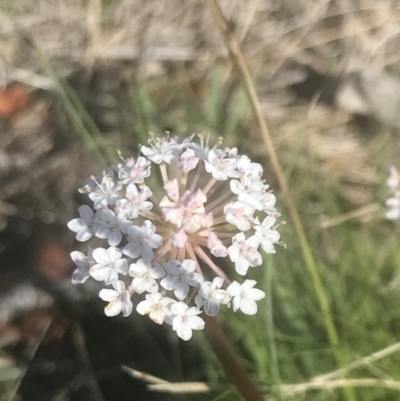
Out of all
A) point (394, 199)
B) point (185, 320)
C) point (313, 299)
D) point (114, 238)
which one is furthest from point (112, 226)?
point (394, 199)

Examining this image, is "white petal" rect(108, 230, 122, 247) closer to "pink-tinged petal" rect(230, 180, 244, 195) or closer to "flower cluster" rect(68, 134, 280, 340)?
"flower cluster" rect(68, 134, 280, 340)

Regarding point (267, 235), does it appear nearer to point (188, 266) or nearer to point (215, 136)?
point (188, 266)

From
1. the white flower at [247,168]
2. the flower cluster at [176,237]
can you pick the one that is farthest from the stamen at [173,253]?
the white flower at [247,168]

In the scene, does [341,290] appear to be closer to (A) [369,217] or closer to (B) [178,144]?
(A) [369,217]

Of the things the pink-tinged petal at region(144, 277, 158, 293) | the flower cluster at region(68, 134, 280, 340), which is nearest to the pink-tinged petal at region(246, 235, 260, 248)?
the flower cluster at region(68, 134, 280, 340)

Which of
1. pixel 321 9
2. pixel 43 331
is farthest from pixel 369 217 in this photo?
pixel 43 331

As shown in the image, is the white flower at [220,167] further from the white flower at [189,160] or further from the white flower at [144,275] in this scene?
the white flower at [144,275]
